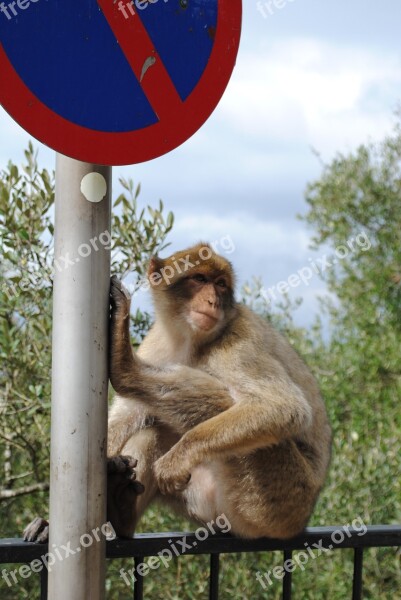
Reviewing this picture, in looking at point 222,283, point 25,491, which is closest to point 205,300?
point 222,283

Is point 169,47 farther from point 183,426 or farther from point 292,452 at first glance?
point 292,452

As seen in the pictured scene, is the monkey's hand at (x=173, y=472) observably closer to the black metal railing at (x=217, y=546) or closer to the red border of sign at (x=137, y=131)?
the black metal railing at (x=217, y=546)

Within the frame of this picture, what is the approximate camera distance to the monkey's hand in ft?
9.33

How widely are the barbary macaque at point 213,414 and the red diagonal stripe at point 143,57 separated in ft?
2.92

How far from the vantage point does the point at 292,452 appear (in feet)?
10.6

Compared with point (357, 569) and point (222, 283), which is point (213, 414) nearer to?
point (222, 283)

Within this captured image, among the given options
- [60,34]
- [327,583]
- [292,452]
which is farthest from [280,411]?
[327,583]

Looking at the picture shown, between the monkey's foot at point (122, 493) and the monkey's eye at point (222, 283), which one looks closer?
the monkey's foot at point (122, 493)

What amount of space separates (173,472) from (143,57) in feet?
4.89

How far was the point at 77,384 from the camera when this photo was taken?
2.03 m

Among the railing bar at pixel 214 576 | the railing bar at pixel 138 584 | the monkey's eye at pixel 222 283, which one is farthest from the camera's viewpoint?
the monkey's eye at pixel 222 283

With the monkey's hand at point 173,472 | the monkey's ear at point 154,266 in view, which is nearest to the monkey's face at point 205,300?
the monkey's ear at point 154,266

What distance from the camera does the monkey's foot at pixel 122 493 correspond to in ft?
9.04

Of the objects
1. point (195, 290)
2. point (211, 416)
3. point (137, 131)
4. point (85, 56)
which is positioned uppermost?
point (195, 290)
